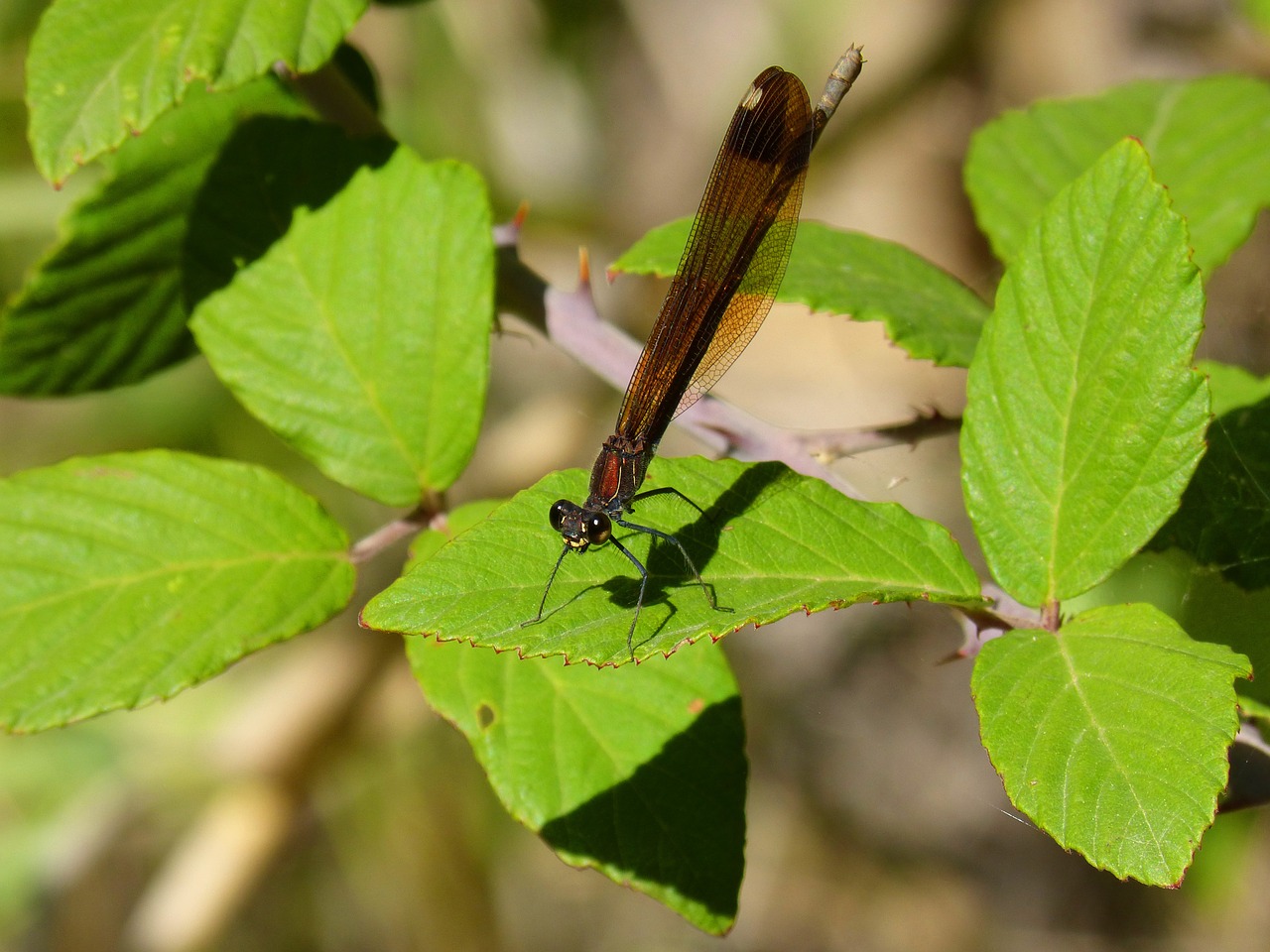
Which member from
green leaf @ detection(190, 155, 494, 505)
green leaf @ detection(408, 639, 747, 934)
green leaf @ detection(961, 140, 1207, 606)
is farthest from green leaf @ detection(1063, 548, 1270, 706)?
green leaf @ detection(190, 155, 494, 505)

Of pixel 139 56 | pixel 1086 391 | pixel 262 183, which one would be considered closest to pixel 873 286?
pixel 1086 391

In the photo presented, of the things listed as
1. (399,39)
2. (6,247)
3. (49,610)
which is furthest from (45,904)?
(399,39)

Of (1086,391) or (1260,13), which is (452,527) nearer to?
(1086,391)

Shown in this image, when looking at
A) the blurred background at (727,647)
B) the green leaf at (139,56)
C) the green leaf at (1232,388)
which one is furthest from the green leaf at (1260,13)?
the green leaf at (139,56)

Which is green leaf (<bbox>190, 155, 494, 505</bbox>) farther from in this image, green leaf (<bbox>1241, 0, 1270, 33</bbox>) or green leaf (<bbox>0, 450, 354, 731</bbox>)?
green leaf (<bbox>1241, 0, 1270, 33</bbox>)

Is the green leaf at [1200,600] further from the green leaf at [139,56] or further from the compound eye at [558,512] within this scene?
the green leaf at [139,56]

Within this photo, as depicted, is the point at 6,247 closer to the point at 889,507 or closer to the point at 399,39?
the point at 399,39
